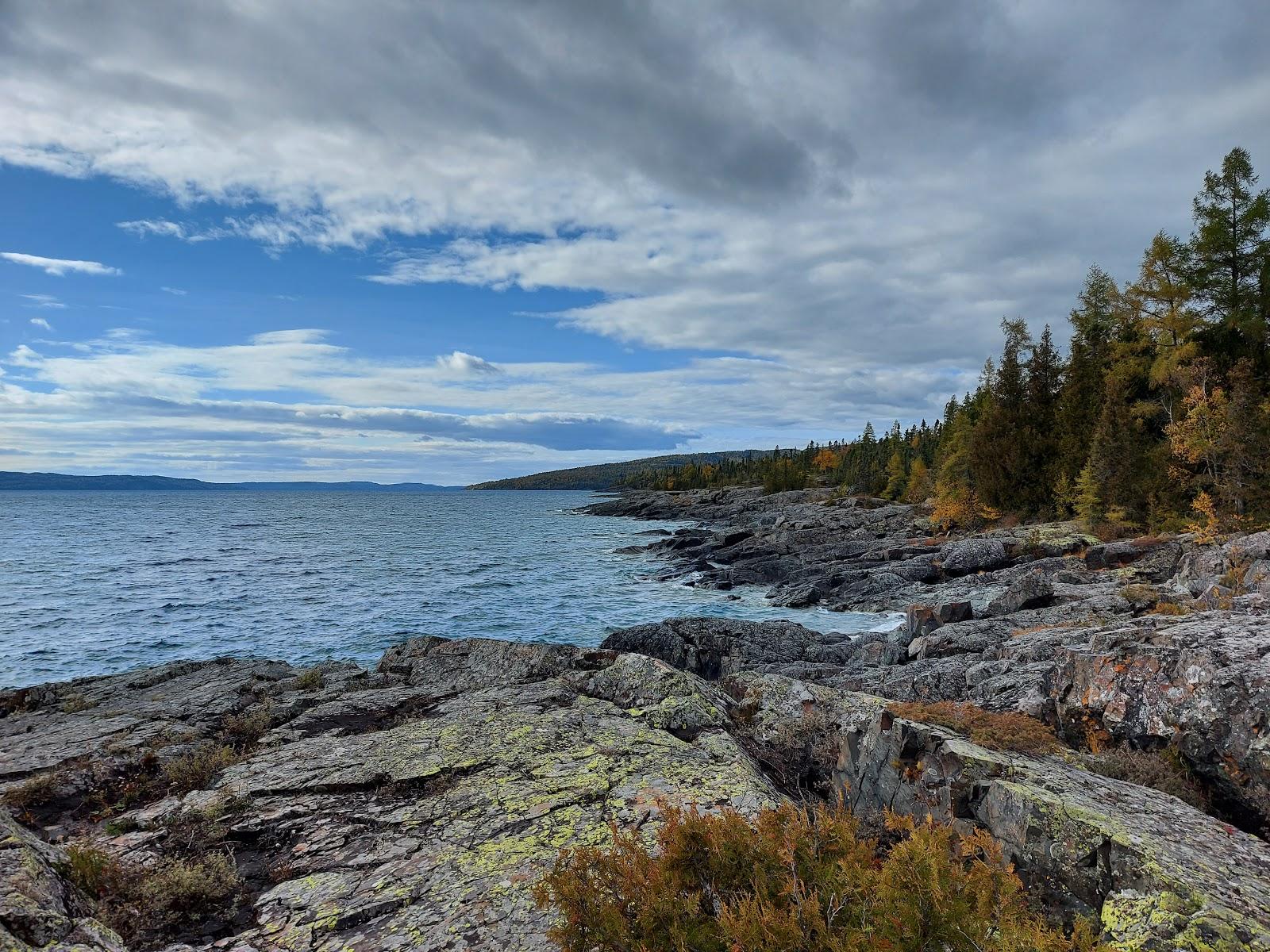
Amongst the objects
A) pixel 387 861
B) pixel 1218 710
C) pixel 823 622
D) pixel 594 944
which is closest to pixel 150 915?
pixel 387 861

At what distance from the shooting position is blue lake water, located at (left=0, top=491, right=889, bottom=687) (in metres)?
27.5

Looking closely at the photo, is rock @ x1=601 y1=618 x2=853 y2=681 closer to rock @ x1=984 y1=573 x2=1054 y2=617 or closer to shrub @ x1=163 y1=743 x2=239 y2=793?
rock @ x1=984 y1=573 x2=1054 y2=617

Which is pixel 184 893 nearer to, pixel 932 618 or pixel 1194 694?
pixel 1194 694

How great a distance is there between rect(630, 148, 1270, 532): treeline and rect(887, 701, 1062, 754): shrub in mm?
28115

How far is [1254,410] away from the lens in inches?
1180

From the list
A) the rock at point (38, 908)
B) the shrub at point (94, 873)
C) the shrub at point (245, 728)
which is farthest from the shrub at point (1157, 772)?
the shrub at point (245, 728)

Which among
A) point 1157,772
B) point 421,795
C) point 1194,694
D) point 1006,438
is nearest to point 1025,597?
point 1194,694

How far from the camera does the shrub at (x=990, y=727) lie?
7.29 metres

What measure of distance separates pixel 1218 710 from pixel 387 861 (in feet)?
34.0

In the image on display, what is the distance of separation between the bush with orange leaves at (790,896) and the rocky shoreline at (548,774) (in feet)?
4.06

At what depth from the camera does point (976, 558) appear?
3475 cm

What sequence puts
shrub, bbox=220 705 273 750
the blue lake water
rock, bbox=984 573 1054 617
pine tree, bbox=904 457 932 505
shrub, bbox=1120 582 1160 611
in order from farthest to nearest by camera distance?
pine tree, bbox=904 457 932 505 → the blue lake water → rock, bbox=984 573 1054 617 → shrub, bbox=1120 582 1160 611 → shrub, bbox=220 705 273 750

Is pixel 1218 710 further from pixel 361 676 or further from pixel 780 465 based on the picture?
pixel 780 465

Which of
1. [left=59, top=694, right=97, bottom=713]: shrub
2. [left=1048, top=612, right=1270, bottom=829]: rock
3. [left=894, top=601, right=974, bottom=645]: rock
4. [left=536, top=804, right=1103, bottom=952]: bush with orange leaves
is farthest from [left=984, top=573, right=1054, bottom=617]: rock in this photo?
[left=59, top=694, right=97, bottom=713]: shrub
